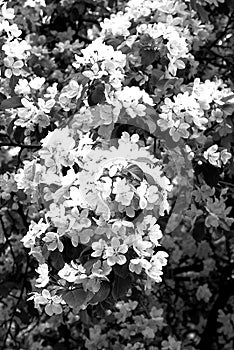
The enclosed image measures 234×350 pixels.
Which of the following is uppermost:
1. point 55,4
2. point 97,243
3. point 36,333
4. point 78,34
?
point 97,243

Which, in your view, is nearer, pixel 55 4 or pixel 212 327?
pixel 55 4

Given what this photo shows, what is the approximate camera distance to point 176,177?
92.3 inches

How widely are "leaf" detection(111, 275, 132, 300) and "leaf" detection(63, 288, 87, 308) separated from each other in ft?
0.22

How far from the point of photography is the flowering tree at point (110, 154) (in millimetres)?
1743

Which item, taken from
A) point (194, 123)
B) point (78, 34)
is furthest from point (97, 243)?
point (78, 34)

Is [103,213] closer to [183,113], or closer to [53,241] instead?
[53,241]

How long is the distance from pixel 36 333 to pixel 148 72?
1833 mm

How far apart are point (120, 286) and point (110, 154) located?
1.04ft

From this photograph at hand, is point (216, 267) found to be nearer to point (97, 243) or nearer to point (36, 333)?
point (36, 333)

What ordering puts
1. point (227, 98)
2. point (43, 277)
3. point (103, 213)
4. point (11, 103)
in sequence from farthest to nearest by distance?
point (227, 98) < point (11, 103) < point (43, 277) < point (103, 213)

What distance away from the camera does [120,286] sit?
1.75 m

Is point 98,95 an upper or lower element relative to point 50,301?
upper

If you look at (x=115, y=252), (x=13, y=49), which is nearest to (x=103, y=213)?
(x=115, y=252)

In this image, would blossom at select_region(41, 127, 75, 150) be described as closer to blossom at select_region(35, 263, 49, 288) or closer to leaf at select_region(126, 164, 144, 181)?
leaf at select_region(126, 164, 144, 181)
